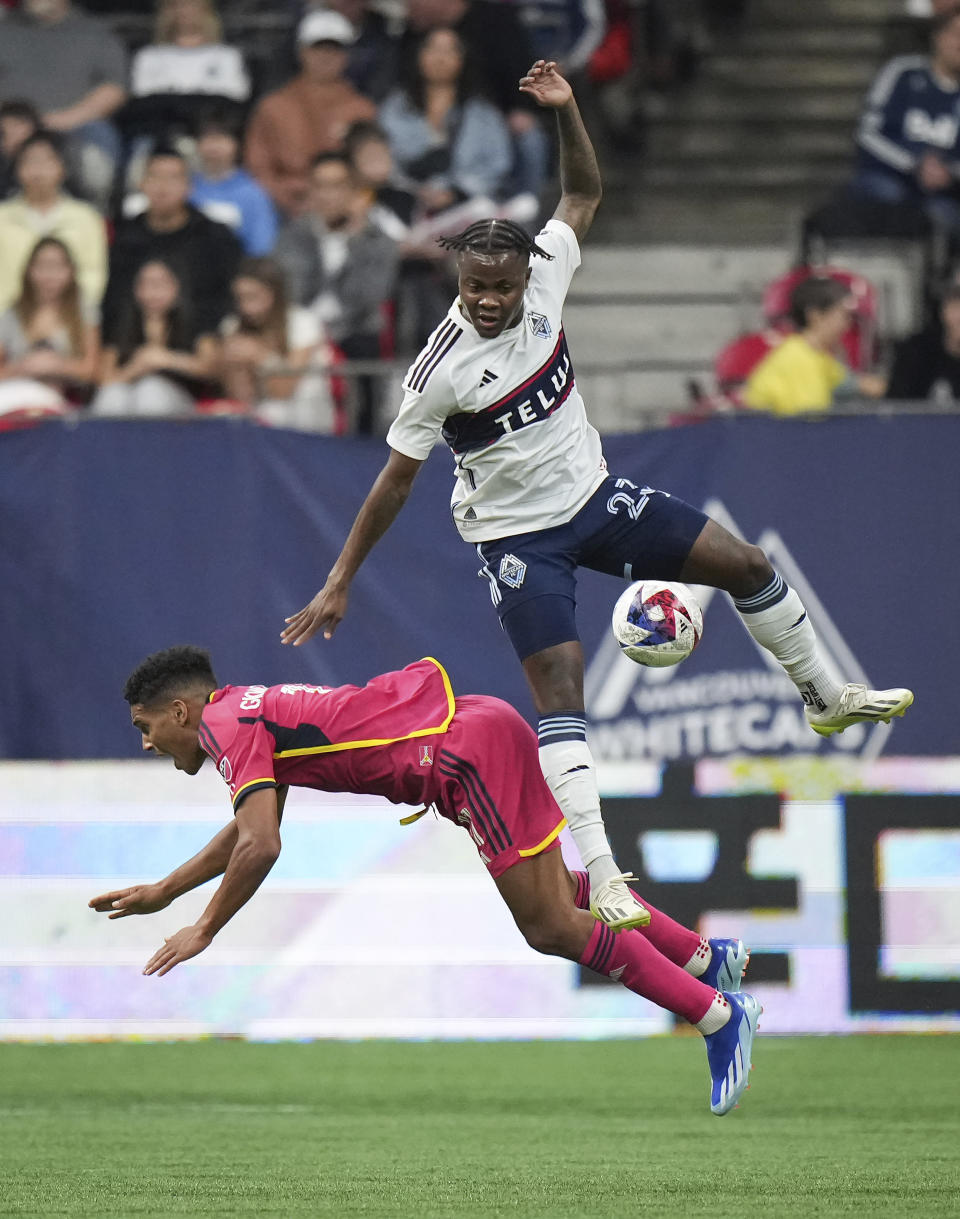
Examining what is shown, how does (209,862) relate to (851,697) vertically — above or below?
below

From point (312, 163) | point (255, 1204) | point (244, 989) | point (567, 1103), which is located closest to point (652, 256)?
point (312, 163)

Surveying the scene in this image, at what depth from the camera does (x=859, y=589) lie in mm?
11281

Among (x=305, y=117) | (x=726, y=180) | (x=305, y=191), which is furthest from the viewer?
(x=726, y=180)

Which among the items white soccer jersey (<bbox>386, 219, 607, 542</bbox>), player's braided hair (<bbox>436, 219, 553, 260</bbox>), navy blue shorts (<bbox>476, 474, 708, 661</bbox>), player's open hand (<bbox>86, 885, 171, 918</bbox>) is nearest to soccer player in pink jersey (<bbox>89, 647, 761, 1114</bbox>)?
player's open hand (<bbox>86, 885, 171, 918</bbox>)

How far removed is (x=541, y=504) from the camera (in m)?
7.00

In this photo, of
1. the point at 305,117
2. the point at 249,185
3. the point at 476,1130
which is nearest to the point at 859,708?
the point at 476,1130

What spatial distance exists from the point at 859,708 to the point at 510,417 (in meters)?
1.59

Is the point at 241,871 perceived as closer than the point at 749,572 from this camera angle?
Yes

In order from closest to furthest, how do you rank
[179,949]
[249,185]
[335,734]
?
[179,949] → [335,734] → [249,185]

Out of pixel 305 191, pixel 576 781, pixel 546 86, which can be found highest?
pixel 546 86

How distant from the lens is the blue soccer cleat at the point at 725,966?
7.26m

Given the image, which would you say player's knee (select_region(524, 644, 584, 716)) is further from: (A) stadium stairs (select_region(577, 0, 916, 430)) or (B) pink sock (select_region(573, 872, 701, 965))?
(A) stadium stairs (select_region(577, 0, 916, 430))

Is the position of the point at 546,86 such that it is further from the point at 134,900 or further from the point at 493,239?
the point at 134,900

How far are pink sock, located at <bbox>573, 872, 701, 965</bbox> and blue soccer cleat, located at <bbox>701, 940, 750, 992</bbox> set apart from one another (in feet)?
0.31
